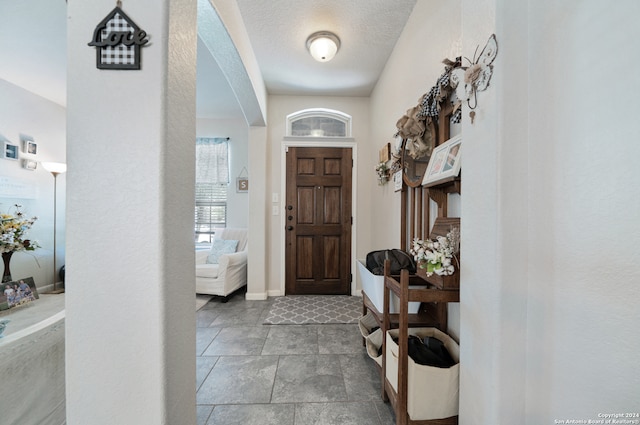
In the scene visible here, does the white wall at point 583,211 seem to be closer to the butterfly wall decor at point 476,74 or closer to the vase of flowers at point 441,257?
the butterfly wall decor at point 476,74

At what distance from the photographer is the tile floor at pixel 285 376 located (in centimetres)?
130

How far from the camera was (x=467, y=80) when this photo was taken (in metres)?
0.94

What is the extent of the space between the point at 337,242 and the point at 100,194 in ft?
9.18

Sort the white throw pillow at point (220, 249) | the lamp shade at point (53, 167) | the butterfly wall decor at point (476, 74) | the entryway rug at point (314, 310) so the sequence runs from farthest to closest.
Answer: the white throw pillow at point (220, 249), the lamp shade at point (53, 167), the entryway rug at point (314, 310), the butterfly wall decor at point (476, 74)

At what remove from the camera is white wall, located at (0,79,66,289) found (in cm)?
304

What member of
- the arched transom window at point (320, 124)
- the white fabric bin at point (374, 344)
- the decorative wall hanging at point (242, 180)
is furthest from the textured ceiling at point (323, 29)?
the white fabric bin at point (374, 344)

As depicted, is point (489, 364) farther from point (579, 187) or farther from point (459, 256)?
point (579, 187)

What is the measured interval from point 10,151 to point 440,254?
5.02 metres

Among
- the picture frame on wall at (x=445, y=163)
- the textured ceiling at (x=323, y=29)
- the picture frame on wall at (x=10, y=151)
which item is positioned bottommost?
the picture frame on wall at (x=445, y=163)

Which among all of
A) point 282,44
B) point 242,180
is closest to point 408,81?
point 282,44

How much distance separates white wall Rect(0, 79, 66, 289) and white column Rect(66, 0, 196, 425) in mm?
3862

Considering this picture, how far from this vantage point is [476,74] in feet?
2.98

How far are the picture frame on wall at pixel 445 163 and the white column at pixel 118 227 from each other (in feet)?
3.87

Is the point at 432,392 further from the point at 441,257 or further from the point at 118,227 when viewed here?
the point at 118,227
